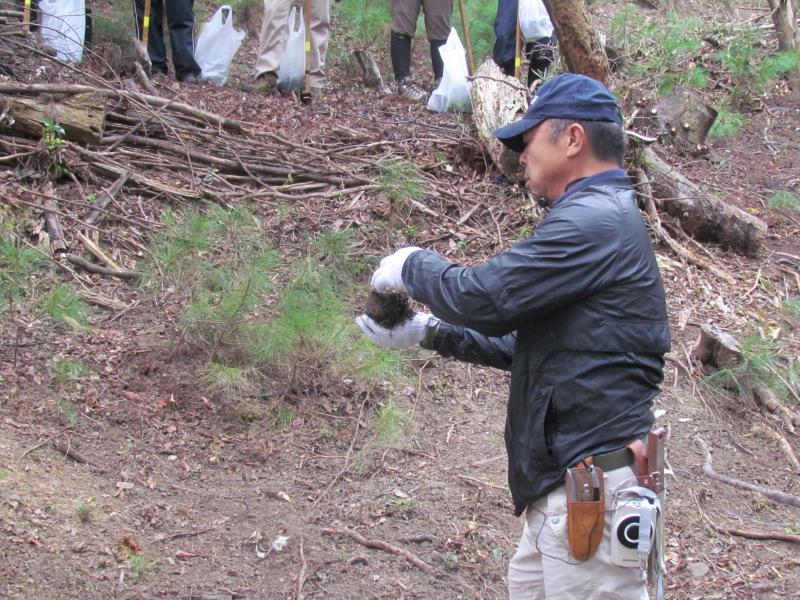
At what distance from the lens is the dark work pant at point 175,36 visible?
319 inches

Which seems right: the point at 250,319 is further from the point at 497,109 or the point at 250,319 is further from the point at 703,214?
the point at 703,214

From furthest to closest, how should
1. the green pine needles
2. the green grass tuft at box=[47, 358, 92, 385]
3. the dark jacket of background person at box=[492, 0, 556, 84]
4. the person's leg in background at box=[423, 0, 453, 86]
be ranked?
the person's leg in background at box=[423, 0, 453, 86]
the dark jacket of background person at box=[492, 0, 556, 84]
the green pine needles
the green grass tuft at box=[47, 358, 92, 385]

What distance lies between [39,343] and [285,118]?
3649 millimetres

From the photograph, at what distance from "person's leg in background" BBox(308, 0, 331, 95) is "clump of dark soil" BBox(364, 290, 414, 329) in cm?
603

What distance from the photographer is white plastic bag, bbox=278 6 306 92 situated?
8.30 metres

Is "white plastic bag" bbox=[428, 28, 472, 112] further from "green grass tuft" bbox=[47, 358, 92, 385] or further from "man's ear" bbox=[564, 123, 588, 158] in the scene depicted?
"man's ear" bbox=[564, 123, 588, 158]

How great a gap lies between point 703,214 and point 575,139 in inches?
201

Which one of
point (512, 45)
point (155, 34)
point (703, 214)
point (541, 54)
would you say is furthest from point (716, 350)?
point (155, 34)

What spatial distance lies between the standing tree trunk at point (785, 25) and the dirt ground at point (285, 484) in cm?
672

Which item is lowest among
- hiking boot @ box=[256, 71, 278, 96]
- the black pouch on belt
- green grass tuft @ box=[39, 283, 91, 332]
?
green grass tuft @ box=[39, 283, 91, 332]

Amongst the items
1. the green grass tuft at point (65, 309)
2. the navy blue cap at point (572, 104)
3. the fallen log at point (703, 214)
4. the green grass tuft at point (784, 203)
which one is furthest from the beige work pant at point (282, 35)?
the navy blue cap at point (572, 104)

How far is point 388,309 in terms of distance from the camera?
279 cm

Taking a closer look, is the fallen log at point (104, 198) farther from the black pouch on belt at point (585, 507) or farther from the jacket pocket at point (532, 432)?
the black pouch on belt at point (585, 507)

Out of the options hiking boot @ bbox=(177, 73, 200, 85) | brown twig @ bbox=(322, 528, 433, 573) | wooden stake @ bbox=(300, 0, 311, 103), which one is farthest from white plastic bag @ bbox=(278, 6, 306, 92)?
brown twig @ bbox=(322, 528, 433, 573)
